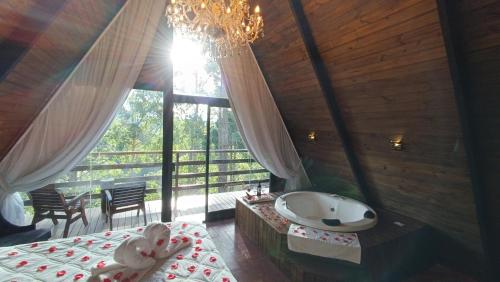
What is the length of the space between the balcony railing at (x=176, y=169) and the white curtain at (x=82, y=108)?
386mm

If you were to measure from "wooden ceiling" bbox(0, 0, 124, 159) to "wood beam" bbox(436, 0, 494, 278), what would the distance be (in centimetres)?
287

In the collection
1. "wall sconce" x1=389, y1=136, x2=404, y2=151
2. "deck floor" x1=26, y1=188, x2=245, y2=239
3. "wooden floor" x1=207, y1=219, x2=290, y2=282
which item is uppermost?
"wall sconce" x1=389, y1=136, x2=404, y2=151

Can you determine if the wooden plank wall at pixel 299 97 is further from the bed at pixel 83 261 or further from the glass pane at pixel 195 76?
the bed at pixel 83 261

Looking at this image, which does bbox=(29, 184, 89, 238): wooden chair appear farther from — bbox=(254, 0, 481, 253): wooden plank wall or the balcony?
bbox=(254, 0, 481, 253): wooden plank wall

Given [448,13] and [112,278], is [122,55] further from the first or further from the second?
[448,13]

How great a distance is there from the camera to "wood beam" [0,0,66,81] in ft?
5.26

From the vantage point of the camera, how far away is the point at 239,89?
3.44 meters

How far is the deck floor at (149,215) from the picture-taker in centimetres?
309

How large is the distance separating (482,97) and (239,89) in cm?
270

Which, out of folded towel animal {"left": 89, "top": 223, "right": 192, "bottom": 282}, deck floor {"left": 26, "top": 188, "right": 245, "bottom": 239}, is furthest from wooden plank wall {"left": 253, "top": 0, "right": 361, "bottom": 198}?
folded towel animal {"left": 89, "top": 223, "right": 192, "bottom": 282}

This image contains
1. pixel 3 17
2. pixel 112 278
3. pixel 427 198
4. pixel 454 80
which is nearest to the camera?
pixel 112 278

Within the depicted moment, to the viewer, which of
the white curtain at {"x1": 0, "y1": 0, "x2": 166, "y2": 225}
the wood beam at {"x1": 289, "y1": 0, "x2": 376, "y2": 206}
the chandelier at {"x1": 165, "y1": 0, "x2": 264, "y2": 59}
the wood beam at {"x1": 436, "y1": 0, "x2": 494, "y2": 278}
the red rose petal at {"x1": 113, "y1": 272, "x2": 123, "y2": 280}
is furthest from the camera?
the white curtain at {"x1": 0, "y1": 0, "x2": 166, "y2": 225}

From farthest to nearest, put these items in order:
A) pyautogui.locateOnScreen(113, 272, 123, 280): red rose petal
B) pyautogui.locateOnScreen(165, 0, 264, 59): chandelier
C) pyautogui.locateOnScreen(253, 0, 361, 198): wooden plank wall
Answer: pyautogui.locateOnScreen(253, 0, 361, 198): wooden plank wall < pyautogui.locateOnScreen(165, 0, 264, 59): chandelier < pyautogui.locateOnScreen(113, 272, 123, 280): red rose petal

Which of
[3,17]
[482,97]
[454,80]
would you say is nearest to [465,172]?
[482,97]
